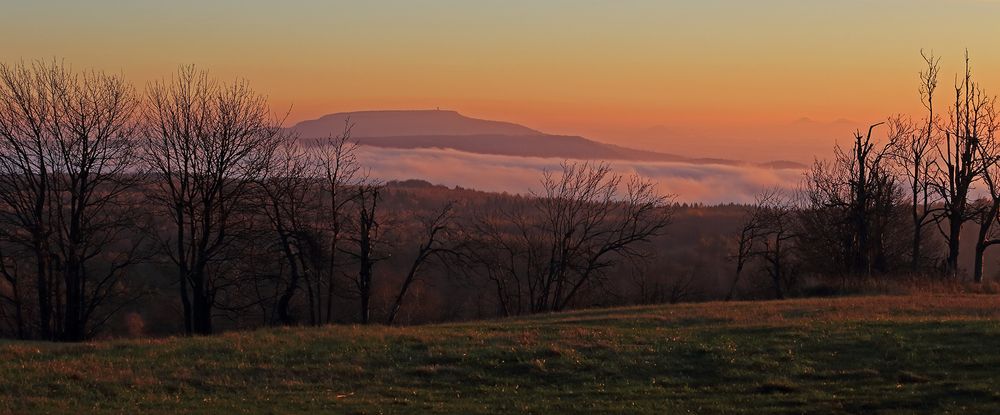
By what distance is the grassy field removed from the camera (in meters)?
15.1

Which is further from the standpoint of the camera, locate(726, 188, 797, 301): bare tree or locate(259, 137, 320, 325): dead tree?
locate(726, 188, 797, 301): bare tree

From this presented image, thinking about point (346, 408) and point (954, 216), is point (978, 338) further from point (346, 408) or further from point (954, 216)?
point (954, 216)

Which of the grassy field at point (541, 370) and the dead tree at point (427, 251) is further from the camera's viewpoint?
the dead tree at point (427, 251)

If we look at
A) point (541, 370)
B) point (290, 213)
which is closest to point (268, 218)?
point (290, 213)

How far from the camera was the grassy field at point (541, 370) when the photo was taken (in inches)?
593

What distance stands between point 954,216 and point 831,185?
31.5 feet

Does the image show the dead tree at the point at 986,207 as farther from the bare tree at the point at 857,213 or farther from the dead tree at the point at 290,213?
the dead tree at the point at 290,213

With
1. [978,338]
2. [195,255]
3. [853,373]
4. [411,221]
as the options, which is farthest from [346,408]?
[411,221]

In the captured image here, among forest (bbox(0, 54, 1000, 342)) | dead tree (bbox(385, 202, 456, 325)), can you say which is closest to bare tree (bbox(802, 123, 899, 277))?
forest (bbox(0, 54, 1000, 342))

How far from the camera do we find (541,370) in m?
18.0

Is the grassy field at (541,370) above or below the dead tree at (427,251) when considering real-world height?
below

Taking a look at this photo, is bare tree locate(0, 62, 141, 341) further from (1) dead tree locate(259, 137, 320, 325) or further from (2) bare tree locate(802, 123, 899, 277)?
(2) bare tree locate(802, 123, 899, 277)

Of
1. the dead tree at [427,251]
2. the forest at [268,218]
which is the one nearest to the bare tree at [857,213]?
the forest at [268,218]

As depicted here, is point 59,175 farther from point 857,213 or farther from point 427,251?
point 857,213
